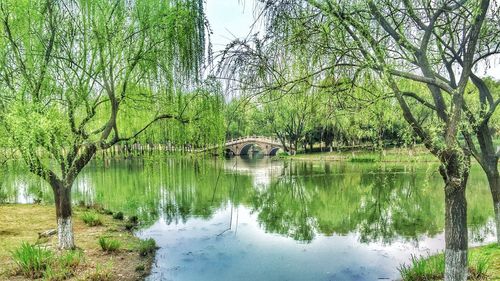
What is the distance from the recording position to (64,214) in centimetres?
908

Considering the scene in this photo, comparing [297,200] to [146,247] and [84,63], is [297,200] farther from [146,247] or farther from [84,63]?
[84,63]

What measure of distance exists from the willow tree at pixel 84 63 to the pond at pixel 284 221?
1.81m

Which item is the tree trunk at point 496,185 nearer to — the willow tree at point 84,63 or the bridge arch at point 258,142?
the willow tree at point 84,63

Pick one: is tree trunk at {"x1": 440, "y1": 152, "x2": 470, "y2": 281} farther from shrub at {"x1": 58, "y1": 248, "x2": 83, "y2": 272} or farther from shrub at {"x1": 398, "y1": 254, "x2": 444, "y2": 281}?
shrub at {"x1": 58, "y1": 248, "x2": 83, "y2": 272}

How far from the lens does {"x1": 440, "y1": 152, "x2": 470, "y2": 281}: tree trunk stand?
16.5ft

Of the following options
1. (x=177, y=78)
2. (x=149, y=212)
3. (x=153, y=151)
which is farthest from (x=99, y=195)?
(x=177, y=78)

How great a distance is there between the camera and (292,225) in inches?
592

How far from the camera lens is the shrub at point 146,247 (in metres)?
10.3

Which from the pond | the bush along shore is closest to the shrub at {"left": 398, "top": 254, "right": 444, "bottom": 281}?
the pond

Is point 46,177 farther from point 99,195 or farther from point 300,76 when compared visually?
point 99,195

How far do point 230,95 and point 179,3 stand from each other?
4851 mm

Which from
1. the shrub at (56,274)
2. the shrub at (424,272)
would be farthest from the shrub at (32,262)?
the shrub at (424,272)

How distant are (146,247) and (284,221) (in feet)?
22.2

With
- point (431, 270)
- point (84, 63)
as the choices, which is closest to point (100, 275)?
point (84, 63)
